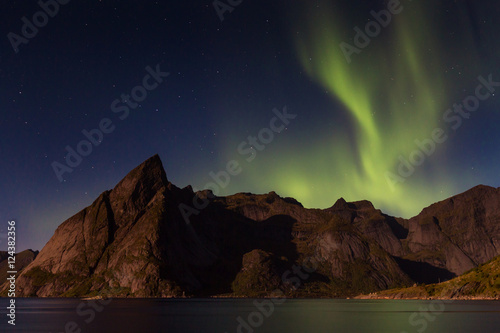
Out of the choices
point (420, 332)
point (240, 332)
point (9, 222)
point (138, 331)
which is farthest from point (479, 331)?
point (9, 222)

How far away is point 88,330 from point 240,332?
89.5 feet

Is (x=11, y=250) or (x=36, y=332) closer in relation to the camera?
(x=36, y=332)

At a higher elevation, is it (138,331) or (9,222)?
(9,222)

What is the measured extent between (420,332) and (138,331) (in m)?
50.7

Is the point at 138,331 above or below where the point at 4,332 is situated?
below

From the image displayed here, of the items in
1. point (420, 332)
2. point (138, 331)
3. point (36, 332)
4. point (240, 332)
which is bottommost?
point (420, 332)

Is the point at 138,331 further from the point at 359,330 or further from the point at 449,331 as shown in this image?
the point at 449,331

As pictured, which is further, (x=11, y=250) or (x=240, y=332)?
(x=11, y=250)

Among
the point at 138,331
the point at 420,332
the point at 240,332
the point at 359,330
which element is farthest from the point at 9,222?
the point at 420,332

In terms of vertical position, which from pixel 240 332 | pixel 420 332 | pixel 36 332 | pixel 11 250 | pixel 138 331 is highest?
pixel 11 250

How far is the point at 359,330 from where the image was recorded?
81.4 meters

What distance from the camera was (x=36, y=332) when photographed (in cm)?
7931

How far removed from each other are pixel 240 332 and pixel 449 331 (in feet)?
130

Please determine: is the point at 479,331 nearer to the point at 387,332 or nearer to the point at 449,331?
the point at 449,331
